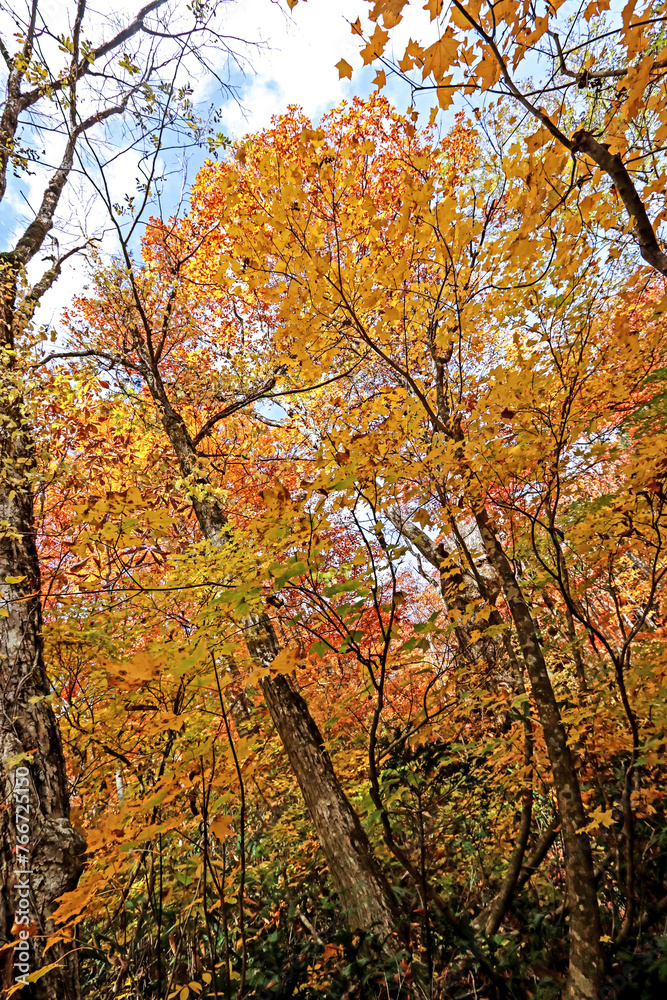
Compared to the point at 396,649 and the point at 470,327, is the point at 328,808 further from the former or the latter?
the point at 470,327

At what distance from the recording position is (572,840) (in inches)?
108

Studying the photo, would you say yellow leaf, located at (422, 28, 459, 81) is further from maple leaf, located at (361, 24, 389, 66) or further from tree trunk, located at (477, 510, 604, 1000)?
tree trunk, located at (477, 510, 604, 1000)

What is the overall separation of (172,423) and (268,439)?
14.6ft

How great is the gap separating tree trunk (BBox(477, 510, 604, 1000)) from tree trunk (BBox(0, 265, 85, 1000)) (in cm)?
323

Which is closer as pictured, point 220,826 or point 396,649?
point 220,826

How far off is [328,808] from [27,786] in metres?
2.49

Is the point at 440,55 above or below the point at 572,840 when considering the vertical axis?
above

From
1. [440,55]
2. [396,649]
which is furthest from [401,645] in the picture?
[440,55]

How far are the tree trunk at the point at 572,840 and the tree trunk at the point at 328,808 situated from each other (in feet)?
3.98

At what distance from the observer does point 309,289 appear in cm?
353

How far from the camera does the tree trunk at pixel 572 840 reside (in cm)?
255

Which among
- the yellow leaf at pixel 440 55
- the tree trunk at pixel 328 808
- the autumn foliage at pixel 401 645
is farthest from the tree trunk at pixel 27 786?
the yellow leaf at pixel 440 55

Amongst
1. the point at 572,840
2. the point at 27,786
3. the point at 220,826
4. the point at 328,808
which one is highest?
the point at 27,786

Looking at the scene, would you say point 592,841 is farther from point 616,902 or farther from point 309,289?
point 309,289
